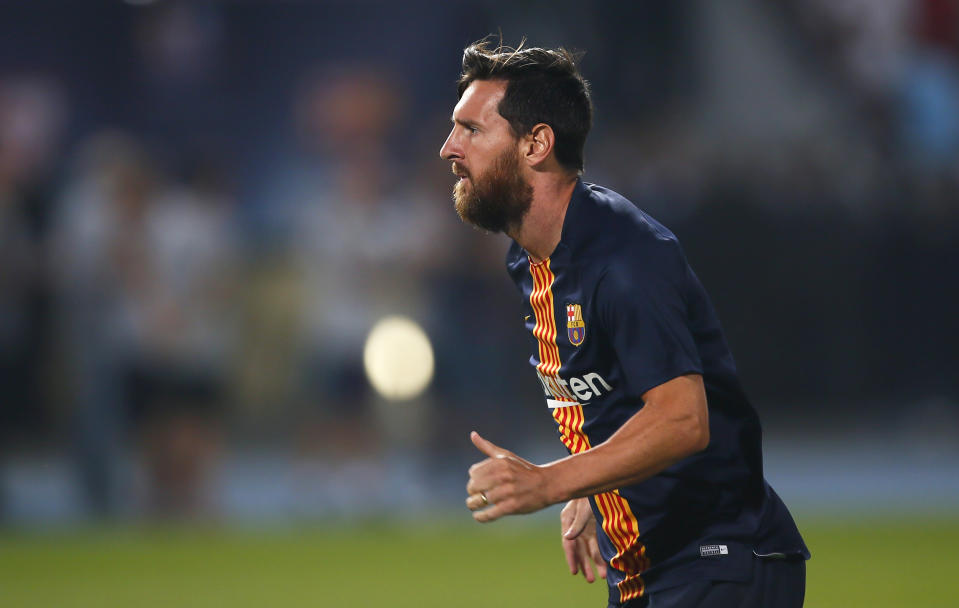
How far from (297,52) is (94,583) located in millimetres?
8149

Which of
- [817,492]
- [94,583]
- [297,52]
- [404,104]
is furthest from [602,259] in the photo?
[297,52]

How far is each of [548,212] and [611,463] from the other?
0.81 meters

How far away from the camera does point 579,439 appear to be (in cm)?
351

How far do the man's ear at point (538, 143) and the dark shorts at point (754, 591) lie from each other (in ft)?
3.89

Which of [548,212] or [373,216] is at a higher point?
[373,216]

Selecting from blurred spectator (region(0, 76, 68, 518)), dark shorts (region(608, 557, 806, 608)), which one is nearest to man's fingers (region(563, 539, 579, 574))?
dark shorts (region(608, 557, 806, 608))

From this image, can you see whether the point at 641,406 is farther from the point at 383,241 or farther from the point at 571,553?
the point at 383,241

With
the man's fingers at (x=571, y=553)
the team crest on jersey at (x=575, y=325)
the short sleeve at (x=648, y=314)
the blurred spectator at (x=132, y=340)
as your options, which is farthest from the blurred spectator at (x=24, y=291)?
the short sleeve at (x=648, y=314)

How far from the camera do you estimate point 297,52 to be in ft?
48.0

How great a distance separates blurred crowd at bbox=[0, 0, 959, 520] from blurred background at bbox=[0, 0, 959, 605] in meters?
0.03

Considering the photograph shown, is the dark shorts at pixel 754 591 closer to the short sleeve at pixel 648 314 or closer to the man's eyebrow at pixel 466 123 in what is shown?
the short sleeve at pixel 648 314

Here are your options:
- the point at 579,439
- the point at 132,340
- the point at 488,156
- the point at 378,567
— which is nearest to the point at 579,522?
the point at 579,439

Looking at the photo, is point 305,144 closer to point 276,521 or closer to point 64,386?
point 64,386

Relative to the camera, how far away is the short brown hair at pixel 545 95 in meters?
3.41
